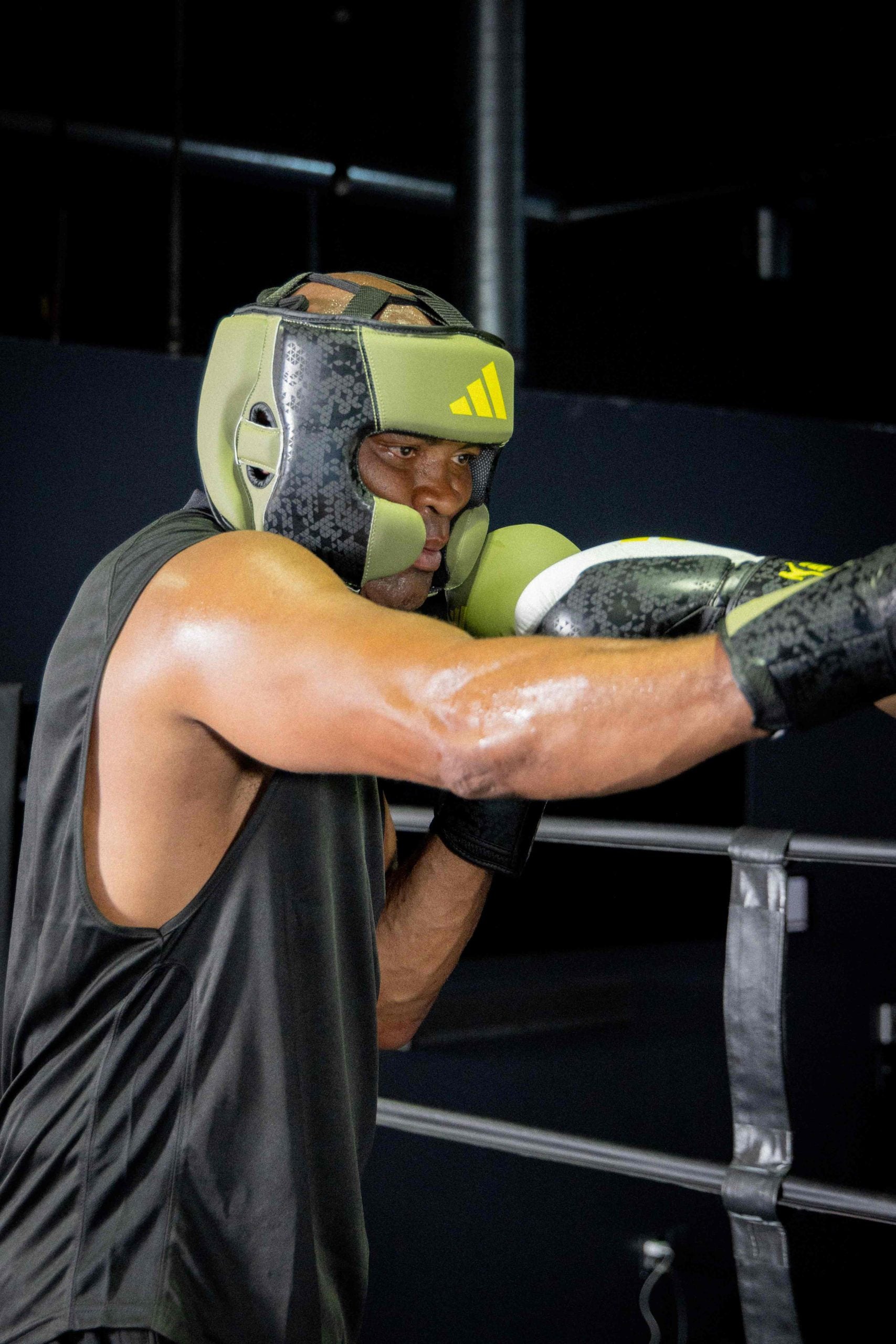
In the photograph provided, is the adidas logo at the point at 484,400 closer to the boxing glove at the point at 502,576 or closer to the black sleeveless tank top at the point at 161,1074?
the boxing glove at the point at 502,576

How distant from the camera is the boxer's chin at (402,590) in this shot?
3.74 feet

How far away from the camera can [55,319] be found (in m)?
3.38

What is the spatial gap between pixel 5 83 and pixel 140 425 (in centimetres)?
272

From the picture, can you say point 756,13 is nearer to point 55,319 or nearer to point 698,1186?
point 55,319

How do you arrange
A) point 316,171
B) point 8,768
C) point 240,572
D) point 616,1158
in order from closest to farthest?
point 240,572
point 616,1158
point 8,768
point 316,171

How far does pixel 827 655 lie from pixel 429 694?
0.74 ft

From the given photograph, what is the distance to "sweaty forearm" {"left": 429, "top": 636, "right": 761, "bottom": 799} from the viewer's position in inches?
28.9

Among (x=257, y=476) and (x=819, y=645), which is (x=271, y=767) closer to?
(x=257, y=476)

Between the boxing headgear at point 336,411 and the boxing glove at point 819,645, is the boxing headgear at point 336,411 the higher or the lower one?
the higher one

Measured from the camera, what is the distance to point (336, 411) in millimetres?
1054

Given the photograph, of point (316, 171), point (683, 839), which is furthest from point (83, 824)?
point (316, 171)

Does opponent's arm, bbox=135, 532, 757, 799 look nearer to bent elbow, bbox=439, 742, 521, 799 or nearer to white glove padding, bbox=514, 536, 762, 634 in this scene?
bent elbow, bbox=439, 742, 521, 799

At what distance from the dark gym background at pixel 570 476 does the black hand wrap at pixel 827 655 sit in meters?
1.89

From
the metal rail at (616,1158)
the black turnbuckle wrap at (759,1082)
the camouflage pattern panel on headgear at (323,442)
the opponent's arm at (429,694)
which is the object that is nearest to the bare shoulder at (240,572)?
the opponent's arm at (429,694)
